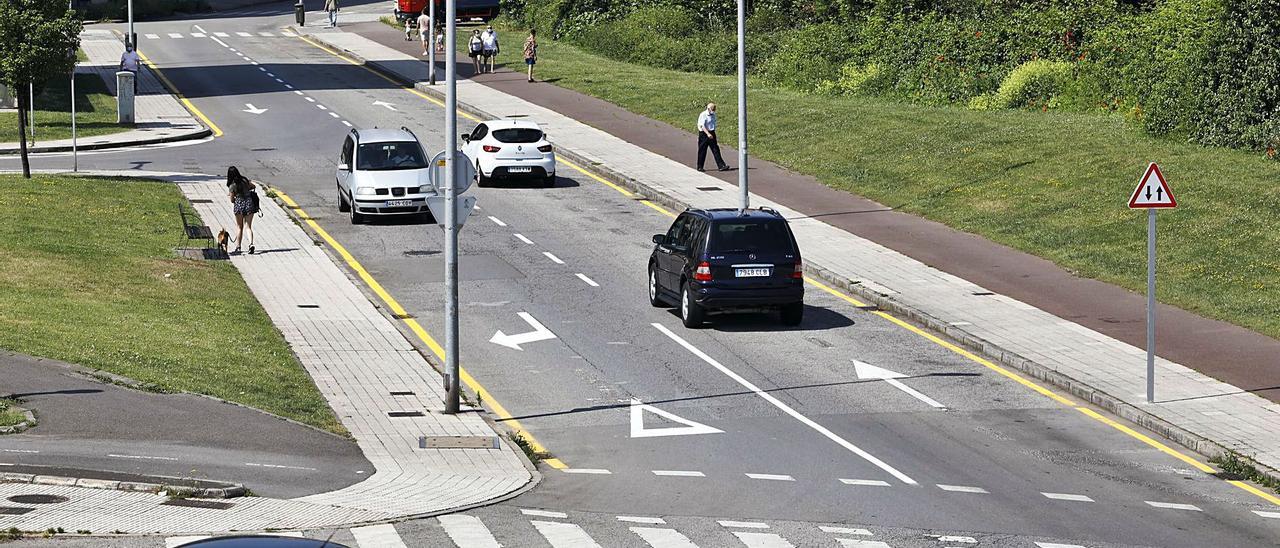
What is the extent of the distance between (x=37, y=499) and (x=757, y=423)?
8.23m

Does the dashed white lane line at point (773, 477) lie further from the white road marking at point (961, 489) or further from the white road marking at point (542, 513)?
the white road marking at point (542, 513)

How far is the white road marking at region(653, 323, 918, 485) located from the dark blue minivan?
730 mm

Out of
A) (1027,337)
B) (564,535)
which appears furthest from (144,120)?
(564,535)

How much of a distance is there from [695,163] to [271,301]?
1858 cm

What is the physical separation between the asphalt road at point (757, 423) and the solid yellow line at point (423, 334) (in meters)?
0.16

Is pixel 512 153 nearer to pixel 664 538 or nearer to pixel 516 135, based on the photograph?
pixel 516 135

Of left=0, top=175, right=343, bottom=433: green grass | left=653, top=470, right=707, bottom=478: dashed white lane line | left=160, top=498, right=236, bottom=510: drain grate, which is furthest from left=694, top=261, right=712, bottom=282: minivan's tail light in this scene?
left=160, top=498, right=236, bottom=510: drain grate

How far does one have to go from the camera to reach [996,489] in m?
16.4

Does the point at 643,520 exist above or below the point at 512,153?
below

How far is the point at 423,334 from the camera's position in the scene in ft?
81.4

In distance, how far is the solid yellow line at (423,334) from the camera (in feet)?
63.1

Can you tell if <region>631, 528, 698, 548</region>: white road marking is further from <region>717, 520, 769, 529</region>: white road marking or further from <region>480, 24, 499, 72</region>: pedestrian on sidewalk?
<region>480, 24, 499, 72</region>: pedestrian on sidewalk

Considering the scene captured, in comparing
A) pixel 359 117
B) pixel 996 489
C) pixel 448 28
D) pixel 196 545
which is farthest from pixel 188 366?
pixel 359 117

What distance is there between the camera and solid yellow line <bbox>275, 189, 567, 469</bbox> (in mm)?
19219
